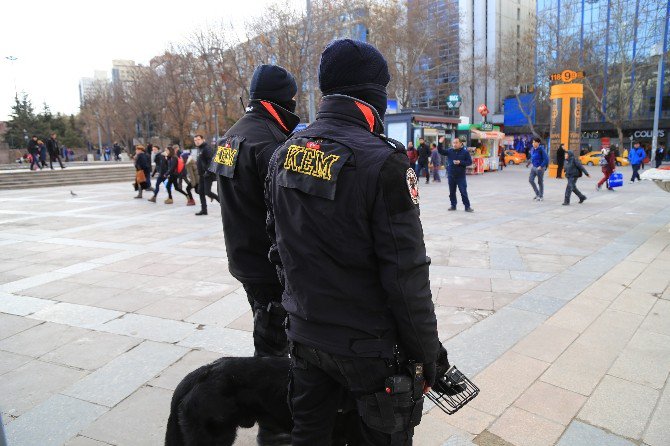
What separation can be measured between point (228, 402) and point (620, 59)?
159 feet

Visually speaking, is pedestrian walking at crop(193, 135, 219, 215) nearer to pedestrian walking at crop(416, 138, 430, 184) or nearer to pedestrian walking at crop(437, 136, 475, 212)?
pedestrian walking at crop(437, 136, 475, 212)

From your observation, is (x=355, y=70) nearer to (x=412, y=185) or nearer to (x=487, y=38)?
(x=412, y=185)

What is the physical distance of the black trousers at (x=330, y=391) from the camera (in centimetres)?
162

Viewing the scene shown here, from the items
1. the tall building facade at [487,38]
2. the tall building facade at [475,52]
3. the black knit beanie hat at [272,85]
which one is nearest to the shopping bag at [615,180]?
the black knit beanie hat at [272,85]

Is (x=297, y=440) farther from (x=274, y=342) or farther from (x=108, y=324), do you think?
(x=108, y=324)

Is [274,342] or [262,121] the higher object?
[262,121]

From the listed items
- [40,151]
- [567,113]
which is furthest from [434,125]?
[40,151]

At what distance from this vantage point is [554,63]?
1535 inches

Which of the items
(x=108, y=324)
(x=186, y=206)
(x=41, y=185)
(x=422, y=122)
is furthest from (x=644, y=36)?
(x=108, y=324)

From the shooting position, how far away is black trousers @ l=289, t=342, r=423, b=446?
1618 mm

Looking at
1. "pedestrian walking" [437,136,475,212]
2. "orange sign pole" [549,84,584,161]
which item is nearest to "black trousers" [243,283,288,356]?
"pedestrian walking" [437,136,475,212]

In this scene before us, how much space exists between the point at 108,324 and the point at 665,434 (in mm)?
4457

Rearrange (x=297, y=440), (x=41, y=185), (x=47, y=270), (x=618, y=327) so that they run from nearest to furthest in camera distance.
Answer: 1. (x=297, y=440)
2. (x=618, y=327)
3. (x=47, y=270)
4. (x=41, y=185)

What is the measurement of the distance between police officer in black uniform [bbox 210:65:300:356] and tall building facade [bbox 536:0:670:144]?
137 feet
